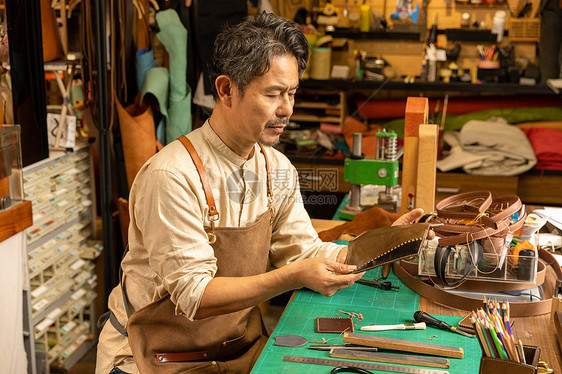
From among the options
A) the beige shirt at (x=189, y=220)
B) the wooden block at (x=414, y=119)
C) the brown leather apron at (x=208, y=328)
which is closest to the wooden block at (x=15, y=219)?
the beige shirt at (x=189, y=220)

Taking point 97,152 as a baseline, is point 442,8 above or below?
above

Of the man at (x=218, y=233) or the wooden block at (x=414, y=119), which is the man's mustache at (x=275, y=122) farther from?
the wooden block at (x=414, y=119)

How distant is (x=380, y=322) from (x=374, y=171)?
115cm

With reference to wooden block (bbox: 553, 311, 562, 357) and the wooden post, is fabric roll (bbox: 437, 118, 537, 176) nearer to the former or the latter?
the wooden post

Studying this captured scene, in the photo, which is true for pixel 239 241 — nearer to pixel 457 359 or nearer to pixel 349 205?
pixel 457 359

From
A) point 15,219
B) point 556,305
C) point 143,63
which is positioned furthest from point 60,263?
point 556,305

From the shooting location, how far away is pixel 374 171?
2916mm

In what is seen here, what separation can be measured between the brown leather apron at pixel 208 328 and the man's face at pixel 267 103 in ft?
0.57

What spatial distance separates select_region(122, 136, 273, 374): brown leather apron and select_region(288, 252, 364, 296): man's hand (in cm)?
26

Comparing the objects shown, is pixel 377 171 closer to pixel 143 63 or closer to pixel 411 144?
pixel 411 144

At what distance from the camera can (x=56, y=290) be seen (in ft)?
10.9

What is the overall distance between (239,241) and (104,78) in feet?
6.58

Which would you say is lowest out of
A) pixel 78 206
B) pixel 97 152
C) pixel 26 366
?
pixel 26 366

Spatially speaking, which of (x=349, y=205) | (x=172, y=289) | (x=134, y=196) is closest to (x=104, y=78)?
(x=349, y=205)
